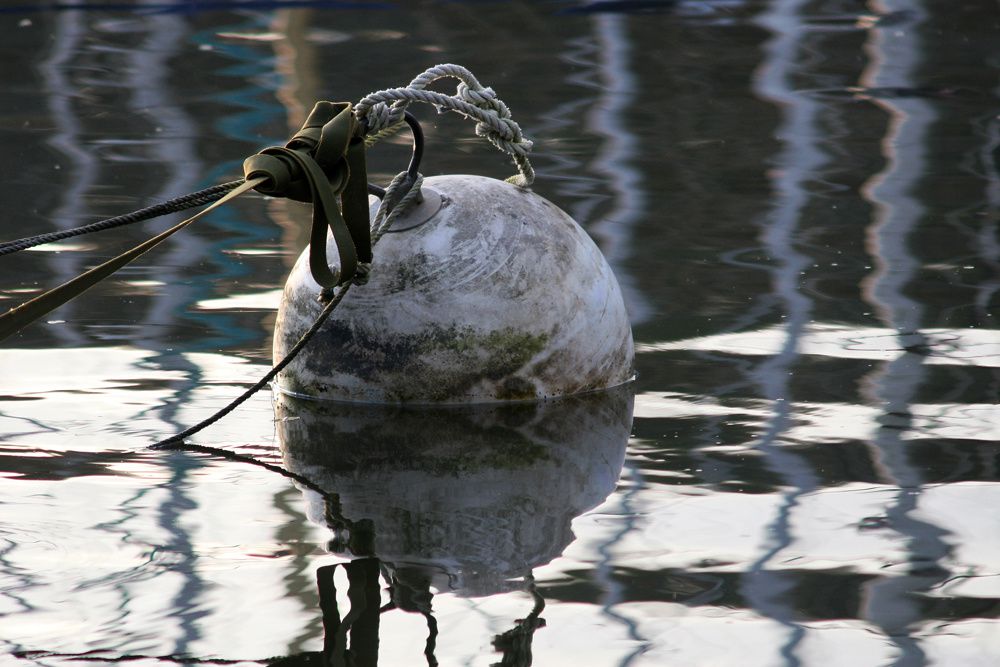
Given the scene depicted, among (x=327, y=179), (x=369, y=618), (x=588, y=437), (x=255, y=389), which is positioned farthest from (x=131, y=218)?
(x=588, y=437)

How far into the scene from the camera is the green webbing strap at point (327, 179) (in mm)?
3867

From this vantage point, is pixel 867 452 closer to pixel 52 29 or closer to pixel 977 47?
pixel 977 47

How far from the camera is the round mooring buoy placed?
4.54 m

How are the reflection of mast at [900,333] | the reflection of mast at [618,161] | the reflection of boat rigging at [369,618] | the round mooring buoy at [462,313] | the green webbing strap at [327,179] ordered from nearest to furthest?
the reflection of boat rigging at [369,618], the reflection of mast at [900,333], the green webbing strap at [327,179], the round mooring buoy at [462,313], the reflection of mast at [618,161]

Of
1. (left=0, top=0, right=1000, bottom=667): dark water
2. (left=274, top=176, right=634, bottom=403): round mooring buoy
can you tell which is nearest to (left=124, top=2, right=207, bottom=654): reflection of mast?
(left=0, top=0, right=1000, bottom=667): dark water

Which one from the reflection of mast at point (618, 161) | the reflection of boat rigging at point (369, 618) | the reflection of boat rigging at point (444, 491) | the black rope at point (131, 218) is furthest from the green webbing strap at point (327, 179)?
the reflection of mast at point (618, 161)

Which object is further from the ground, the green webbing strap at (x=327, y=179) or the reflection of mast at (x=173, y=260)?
the green webbing strap at (x=327, y=179)

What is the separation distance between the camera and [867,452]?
4277 mm

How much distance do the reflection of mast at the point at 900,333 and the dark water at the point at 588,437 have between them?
0.02m

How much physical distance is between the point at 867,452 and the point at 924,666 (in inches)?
53.4

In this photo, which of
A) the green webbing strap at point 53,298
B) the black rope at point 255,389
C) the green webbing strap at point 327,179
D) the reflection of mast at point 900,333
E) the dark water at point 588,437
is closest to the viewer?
the dark water at point 588,437

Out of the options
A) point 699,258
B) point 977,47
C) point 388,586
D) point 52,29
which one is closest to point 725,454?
point 388,586

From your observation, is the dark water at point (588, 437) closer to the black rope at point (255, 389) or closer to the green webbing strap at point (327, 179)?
the black rope at point (255, 389)

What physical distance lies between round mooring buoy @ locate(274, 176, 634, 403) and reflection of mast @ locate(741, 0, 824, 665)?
0.64 m
